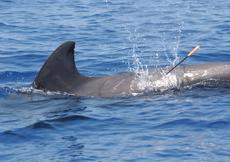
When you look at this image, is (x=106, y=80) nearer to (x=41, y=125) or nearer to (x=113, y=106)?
(x=113, y=106)

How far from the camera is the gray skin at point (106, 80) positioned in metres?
13.5

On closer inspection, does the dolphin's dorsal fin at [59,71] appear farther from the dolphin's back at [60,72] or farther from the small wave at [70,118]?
the small wave at [70,118]

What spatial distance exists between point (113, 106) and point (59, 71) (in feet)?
4.96

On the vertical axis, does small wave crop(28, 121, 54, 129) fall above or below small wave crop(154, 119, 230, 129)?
above

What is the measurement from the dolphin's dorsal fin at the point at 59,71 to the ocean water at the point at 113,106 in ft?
0.83

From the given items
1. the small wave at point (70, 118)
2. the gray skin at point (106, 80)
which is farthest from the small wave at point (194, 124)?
the gray skin at point (106, 80)

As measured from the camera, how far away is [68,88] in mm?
13750

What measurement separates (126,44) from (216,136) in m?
10.3

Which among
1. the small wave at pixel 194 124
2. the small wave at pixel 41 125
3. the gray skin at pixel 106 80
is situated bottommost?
the small wave at pixel 194 124

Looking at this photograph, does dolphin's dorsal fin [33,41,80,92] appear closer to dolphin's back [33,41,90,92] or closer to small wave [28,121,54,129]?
dolphin's back [33,41,90,92]

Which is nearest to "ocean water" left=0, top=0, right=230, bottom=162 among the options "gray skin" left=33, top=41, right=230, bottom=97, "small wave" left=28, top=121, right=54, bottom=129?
"small wave" left=28, top=121, right=54, bottom=129

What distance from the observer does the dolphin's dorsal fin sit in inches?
532

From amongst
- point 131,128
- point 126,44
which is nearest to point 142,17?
point 126,44

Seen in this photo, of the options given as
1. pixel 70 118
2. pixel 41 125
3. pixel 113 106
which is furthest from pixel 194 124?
pixel 41 125
